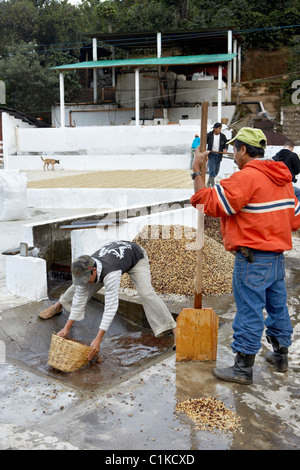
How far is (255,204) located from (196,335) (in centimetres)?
118

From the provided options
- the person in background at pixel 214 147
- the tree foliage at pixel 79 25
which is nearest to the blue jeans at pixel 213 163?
the person in background at pixel 214 147

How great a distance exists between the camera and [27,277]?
17.4 feet

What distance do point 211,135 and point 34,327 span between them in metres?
5.55

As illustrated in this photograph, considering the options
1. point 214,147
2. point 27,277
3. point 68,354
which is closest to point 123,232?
point 27,277

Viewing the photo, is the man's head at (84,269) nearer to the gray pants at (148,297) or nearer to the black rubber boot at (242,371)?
the gray pants at (148,297)

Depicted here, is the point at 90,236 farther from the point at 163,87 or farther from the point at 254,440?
the point at 163,87

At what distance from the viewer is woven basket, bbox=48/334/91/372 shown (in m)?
3.85

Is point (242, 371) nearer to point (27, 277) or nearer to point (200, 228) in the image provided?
point (200, 228)

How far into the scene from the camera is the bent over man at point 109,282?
3.88 metres

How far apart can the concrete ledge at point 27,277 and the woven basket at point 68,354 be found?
1407 mm

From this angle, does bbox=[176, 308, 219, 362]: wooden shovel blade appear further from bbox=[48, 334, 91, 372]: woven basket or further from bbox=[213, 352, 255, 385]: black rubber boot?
bbox=[48, 334, 91, 372]: woven basket

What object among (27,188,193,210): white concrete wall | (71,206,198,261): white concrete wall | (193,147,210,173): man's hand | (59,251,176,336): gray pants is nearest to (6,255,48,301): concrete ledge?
(71,206,198,261): white concrete wall

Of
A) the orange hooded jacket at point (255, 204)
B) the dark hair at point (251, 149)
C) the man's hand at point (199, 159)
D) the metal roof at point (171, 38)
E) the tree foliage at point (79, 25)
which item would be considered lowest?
the orange hooded jacket at point (255, 204)

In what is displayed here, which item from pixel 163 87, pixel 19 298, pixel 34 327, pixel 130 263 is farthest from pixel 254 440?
pixel 163 87
